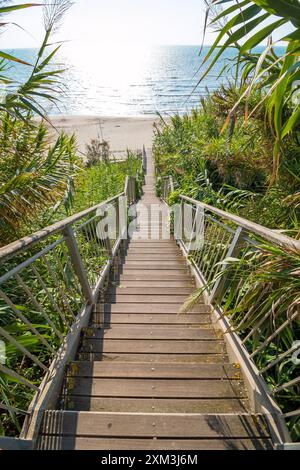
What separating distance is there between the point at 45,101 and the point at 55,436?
2.44 m

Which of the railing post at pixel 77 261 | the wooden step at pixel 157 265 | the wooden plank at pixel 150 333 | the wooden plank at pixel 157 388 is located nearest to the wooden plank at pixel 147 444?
the wooden plank at pixel 157 388

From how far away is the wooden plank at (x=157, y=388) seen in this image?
76.4 inches

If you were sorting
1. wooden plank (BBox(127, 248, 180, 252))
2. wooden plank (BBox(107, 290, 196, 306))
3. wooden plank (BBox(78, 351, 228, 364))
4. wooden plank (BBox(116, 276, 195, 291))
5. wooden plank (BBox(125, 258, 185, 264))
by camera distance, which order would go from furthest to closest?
wooden plank (BBox(127, 248, 180, 252)), wooden plank (BBox(125, 258, 185, 264)), wooden plank (BBox(116, 276, 195, 291)), wooden plank (BBox(107, 290, 196, 306)), wooden plank (BBox(78, 351, 228, 364))

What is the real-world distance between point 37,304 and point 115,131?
1149 inches

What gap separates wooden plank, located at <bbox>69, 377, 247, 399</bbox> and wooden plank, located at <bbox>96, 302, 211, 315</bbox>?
1019mm

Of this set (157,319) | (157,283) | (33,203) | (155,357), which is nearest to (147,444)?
(155,357)

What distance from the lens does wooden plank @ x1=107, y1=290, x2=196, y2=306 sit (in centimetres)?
334

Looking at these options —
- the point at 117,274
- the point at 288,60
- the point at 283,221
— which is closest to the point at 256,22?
the point at 288,60

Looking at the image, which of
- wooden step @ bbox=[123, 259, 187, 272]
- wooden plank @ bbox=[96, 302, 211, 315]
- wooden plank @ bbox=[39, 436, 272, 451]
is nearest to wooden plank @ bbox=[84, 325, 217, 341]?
wooden plank @ bbox=[96, 302, 211, 315]

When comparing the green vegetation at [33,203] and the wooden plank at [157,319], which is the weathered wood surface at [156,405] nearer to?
the green vegetation at [33,203]

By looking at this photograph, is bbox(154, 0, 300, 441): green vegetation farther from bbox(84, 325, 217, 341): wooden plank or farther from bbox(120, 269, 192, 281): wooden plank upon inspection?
bbox(120, 269, 192, 281): wooden plank

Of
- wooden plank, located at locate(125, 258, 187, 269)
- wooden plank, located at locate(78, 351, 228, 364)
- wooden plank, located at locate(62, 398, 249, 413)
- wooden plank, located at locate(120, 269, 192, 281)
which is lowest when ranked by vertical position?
wooden plank, located at locate(125, 258, 187, 269)

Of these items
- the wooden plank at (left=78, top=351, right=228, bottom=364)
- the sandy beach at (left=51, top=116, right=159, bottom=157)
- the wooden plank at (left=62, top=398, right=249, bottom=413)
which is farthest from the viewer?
the sandy beach at (left=51, top=116, right=159, bottom=157)

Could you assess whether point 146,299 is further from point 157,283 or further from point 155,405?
point 155,405
